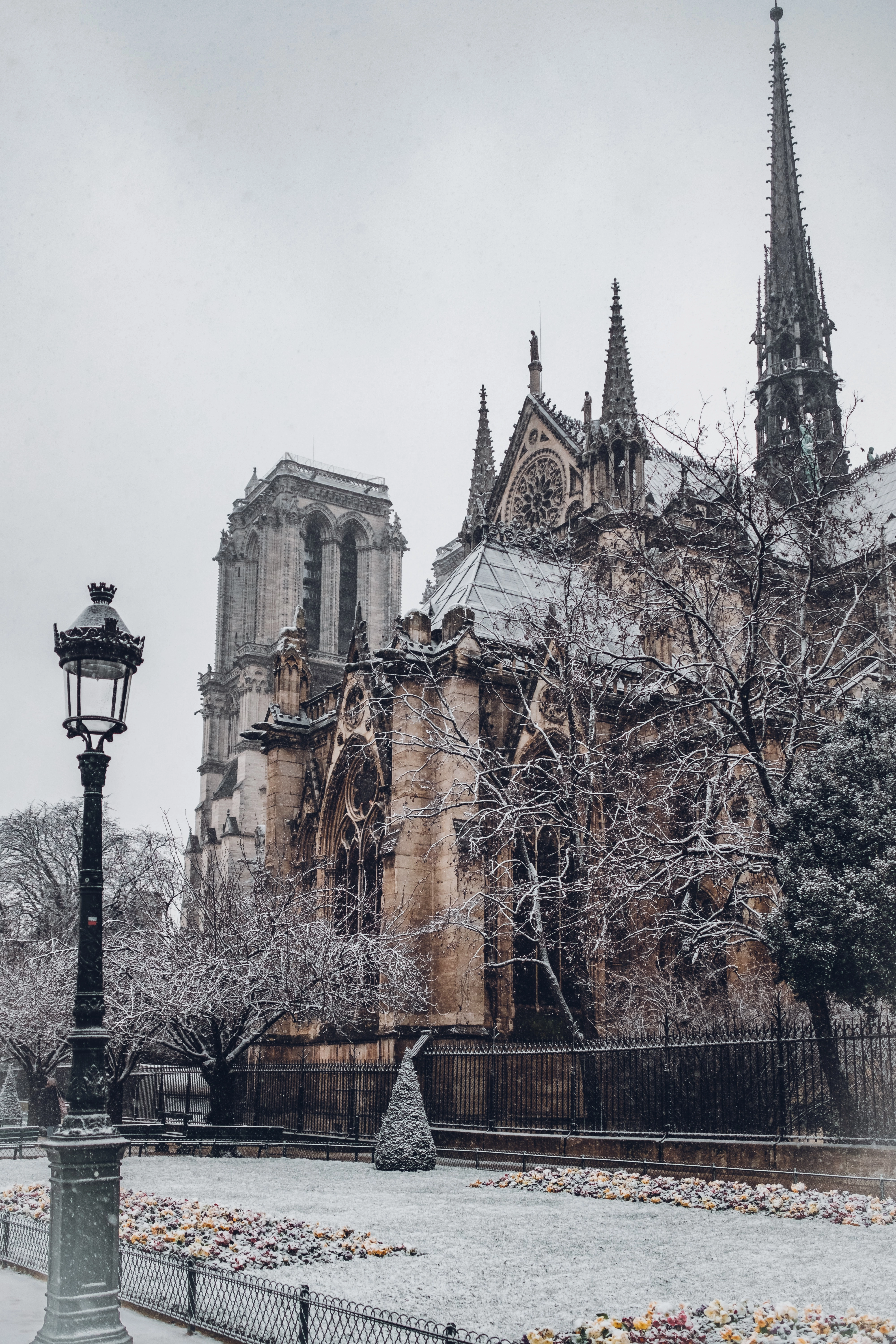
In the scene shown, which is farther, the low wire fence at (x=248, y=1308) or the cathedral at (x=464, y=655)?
the cathedral at (x=464, y=655)

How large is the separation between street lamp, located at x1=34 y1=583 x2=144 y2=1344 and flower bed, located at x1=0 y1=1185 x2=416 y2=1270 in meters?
1.39

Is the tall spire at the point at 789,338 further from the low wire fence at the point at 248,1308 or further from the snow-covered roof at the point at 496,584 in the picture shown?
the low wire fence at the point at 248,1308

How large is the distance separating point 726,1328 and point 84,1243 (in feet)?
11.8

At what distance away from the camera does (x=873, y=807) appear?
15195 mm

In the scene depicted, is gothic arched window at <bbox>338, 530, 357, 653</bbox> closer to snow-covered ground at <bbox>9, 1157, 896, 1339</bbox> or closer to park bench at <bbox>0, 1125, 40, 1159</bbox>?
park bench at <bbox>0, 1125, 40, 1159</bbox>

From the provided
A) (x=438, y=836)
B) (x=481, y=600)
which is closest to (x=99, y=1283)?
(x=438, y=836)

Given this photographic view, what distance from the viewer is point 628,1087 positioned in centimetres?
1667

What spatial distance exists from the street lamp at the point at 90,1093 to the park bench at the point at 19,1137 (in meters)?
17.7

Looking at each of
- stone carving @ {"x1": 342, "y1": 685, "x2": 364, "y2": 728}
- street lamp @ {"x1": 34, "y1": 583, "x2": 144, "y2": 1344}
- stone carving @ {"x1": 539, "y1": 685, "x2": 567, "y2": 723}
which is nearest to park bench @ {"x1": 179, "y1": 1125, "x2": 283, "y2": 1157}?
stone carving @ {"x1": 342, "y1": 685, "x2": 364, "y2": 728}

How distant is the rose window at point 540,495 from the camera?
120 ft

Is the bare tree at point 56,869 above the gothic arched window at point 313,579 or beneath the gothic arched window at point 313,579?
beneath

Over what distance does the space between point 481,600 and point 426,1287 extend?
65.9 ft

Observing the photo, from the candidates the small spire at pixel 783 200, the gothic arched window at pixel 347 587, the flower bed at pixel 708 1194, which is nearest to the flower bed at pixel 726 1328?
the flower bed at pixel 708 1194

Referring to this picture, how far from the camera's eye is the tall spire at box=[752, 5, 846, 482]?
45250 mm
